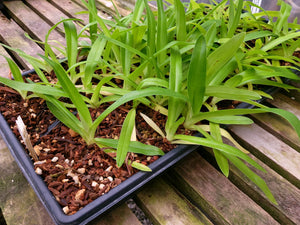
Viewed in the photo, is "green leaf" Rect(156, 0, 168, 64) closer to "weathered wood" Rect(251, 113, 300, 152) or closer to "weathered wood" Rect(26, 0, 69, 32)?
"weathered wood" Rect(251, 113, 300, 152)

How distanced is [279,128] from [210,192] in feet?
1.23

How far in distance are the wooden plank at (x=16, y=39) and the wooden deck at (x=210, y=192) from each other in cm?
50

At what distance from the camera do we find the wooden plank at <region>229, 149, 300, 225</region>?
0.62 meters

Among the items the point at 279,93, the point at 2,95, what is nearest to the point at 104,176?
the point at 2,95

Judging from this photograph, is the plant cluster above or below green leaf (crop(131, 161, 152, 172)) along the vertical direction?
above

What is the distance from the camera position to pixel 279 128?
851mm

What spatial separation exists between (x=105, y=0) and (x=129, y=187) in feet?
4.48

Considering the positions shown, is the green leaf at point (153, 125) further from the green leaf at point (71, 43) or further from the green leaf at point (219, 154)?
the green leaf at point (71, 43)

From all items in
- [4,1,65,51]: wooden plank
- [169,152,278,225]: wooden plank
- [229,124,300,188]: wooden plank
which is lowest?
[169,152,278,225]: wooden plank

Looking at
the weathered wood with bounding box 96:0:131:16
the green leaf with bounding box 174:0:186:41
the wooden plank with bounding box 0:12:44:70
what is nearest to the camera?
the green leaf with bounding box 174:0:186:41

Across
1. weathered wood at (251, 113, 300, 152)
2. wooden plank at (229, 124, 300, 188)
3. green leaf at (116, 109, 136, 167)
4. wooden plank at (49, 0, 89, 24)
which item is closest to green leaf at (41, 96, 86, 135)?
green leaf at (116, 109, 136, 167)

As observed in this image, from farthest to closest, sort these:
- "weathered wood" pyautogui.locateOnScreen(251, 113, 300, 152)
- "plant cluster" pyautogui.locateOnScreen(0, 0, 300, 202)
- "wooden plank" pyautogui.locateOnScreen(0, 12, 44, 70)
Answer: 1. "wooden plank" pyautogui.locateOnScreen(0, 12, 44, 70)
2. "weathered wood" pyautogui.locateOnScreen(251, 113, 300, 152)
3. "plant cluster" pyautogui.locateOnScreen(0, 0, 300, 202)

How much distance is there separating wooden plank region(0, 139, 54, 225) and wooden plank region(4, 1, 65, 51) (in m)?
0.68

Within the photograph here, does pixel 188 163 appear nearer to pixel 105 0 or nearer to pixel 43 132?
pixel 43 132
